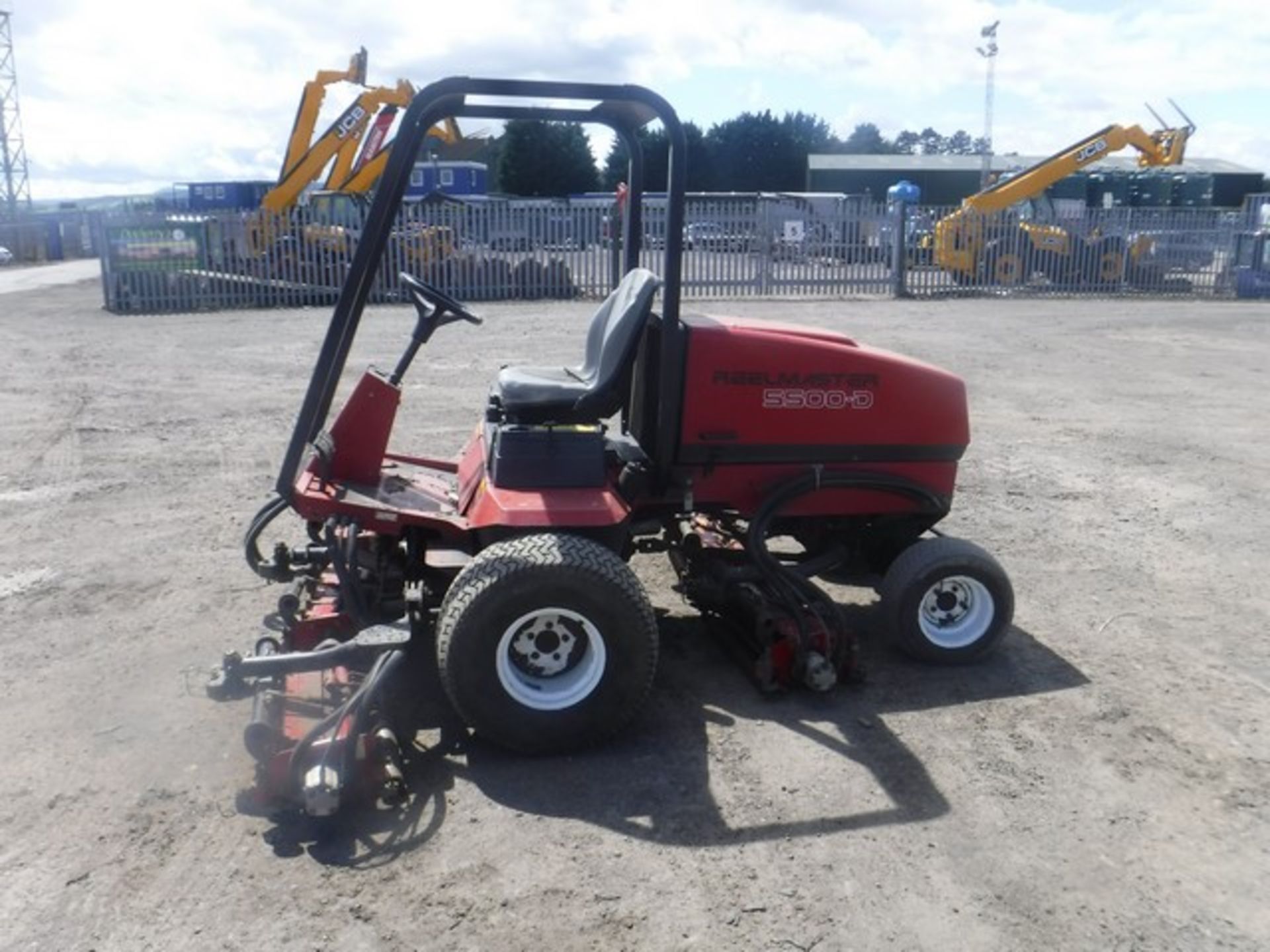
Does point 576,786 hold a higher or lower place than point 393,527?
lower

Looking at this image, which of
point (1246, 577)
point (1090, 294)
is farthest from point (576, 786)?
point (1090, 294)

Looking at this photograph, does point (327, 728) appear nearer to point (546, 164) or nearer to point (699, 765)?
point (699, 765)

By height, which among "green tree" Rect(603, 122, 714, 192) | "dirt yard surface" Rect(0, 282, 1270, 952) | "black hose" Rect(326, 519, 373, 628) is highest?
"green tree" Rect(603, 122, 714, 192)

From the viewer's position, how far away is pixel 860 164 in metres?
55.8

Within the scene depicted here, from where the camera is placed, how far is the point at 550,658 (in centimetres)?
385

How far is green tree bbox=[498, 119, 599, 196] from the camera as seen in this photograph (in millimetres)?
48656

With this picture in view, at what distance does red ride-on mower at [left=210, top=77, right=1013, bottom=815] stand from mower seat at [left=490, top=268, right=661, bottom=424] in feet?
0.03

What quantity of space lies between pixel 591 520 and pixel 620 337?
2.28ft

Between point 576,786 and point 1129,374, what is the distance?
1040 centimetres

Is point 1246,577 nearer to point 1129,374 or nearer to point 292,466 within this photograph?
point 292,466

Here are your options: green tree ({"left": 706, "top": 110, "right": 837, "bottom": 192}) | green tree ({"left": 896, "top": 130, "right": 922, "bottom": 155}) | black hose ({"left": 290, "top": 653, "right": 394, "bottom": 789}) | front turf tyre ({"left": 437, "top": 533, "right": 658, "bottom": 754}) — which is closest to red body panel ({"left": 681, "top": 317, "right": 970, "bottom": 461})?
front turf tyre ({"left": 437, "top": 533, "right": 658, "bottom": 754})

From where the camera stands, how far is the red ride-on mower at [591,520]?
3682 millimetres

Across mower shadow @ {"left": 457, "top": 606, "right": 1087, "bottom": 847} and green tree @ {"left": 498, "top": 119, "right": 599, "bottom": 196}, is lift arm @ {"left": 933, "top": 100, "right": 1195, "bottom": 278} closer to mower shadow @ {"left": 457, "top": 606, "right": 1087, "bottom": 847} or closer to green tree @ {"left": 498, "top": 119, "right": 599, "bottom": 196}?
mower shadow @ {"left": 457, "top": 606, "right": 1087, "bottom": 847}

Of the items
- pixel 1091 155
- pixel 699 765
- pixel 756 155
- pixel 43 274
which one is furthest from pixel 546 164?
pixel 699 765
